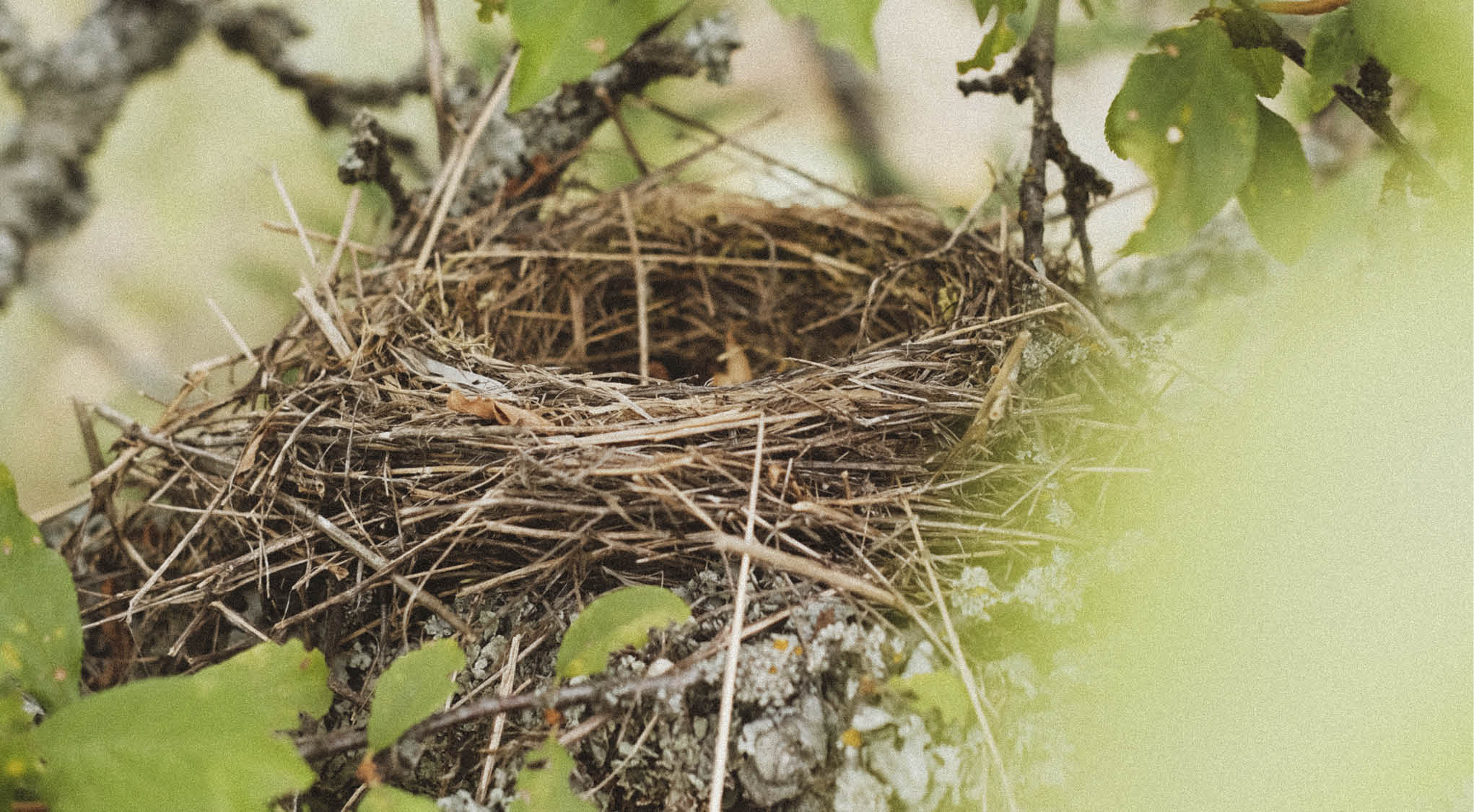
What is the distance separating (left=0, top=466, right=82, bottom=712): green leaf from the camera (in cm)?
77

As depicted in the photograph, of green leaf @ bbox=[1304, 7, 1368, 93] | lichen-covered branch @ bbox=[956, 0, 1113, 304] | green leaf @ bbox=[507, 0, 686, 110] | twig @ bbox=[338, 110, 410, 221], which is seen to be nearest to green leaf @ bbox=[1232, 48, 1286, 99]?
green leaf @ bbox=[1304, 7, 1368, 93]

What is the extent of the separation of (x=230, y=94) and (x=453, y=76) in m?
1.79

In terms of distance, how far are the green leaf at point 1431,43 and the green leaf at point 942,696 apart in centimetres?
69

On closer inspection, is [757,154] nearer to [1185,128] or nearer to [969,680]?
[1185,128]

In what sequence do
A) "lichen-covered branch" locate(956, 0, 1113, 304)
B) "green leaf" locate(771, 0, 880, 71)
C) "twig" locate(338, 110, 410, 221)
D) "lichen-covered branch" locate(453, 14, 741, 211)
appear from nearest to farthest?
"green leaf" locate(771, 0, 880, 71) < "lichen-covered branch" locate(956, 0, 1113, 304) < "twig" locate(338, 110, 410, 221) < "lichen-covered branch" locate(453, 14, 741, 211)

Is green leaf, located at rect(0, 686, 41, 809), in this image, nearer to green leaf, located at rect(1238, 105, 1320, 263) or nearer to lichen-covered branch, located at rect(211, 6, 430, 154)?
green leaf, located at rect(1238, 105, 1320, 263)

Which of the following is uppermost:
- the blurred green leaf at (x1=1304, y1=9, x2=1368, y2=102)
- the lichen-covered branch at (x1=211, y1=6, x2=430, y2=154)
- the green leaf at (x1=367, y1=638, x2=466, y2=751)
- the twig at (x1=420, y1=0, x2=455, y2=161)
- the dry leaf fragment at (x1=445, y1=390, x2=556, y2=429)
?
the lichen-covered branch at (x1=211, y1=6, x2=430, y2=154)

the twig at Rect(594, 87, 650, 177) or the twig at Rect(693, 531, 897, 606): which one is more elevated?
the twig at Rect(594, 87, 650, 177)

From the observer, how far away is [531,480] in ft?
3.13

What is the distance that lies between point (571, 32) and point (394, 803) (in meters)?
0.67

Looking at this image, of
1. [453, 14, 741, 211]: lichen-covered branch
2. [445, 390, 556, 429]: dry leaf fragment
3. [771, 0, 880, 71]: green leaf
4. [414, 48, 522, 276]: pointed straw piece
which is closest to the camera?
[771, 0, 880, 71]: green leaf

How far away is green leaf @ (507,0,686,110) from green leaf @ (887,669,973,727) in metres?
0.67

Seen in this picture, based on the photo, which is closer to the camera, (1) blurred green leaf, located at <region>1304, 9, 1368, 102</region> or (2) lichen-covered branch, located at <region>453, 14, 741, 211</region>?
(1) blurred green leaf, located at <region>1304, 9, 1368, 102</region>

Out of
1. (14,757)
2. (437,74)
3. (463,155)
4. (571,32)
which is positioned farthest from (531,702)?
(437,74)
